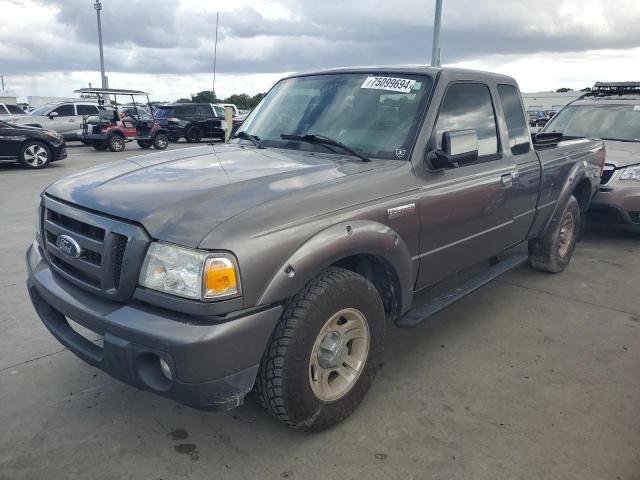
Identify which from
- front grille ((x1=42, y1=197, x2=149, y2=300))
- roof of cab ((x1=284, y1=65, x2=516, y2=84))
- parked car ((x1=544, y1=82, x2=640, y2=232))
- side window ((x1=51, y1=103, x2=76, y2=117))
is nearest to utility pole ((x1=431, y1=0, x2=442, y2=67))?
parked car ((x1=544, y1=82, x2=640, y2=232))

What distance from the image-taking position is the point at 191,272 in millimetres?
2105

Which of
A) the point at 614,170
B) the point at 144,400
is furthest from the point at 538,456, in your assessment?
the point at 614,170

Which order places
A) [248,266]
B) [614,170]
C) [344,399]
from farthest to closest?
[614,170] < [344,399] < [248,266]

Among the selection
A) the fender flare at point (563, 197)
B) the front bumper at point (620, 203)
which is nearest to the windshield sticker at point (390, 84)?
the fender flare at point (563, 197)

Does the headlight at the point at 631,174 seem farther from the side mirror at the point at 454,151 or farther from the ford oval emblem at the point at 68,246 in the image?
the ford oval emblem at the point at 68,246

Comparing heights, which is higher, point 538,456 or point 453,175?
point 453,175

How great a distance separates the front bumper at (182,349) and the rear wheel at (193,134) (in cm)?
1999

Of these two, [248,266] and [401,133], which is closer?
[248,266]

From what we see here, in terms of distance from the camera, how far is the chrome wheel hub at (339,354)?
2562 mm

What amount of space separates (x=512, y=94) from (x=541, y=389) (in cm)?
236

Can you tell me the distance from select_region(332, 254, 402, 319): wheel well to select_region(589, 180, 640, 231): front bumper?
4476 millimetres

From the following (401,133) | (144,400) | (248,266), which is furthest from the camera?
(401,133)

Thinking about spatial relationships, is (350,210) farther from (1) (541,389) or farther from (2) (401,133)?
(1) (541,389)

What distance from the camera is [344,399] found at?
8.82 feet
